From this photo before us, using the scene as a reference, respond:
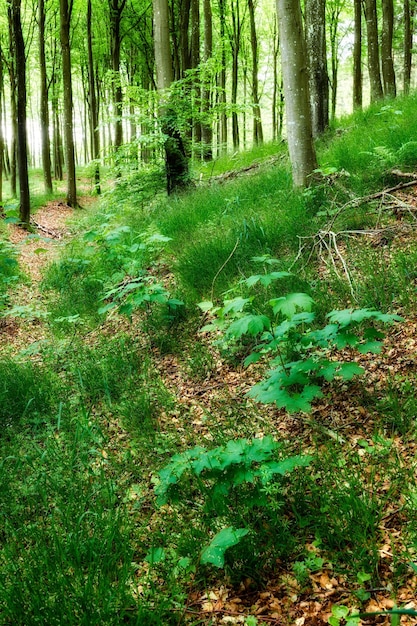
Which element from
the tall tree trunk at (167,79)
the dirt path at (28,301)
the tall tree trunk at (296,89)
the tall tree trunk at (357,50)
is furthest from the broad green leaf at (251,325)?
Result: the tall tree trunk at (357,50)

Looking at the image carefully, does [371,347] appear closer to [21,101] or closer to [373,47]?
[21,101]

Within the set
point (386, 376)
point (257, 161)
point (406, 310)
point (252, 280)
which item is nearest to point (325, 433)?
point (386, 376)

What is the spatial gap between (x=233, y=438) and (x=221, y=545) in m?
0.91

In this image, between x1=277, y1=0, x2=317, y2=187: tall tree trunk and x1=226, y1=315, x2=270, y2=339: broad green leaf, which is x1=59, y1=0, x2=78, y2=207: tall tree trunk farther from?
x1=226, y1=315, x2=270, y2=339: broad green leaf

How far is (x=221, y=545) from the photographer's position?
1872mm

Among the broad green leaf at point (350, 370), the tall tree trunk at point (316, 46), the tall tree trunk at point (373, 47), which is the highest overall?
the tall tree trunk at point (373, 47)

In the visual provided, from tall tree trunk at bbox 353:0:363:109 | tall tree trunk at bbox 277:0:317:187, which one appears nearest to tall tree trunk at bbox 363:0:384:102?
tall tree trunk at bbox 353:0:363:109

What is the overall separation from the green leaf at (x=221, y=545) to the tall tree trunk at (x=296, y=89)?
451 cm

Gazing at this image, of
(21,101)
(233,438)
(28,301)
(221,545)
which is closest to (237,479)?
(221,545)

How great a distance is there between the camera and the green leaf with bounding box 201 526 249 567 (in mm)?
1820

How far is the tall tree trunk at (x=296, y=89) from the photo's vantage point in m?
4.95

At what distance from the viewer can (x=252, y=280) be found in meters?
2.72

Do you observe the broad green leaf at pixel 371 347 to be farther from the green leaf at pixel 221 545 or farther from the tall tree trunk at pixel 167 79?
the tall tree trunk at pixel 167 79

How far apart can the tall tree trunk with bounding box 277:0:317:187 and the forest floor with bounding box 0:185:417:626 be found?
4.84 ft
